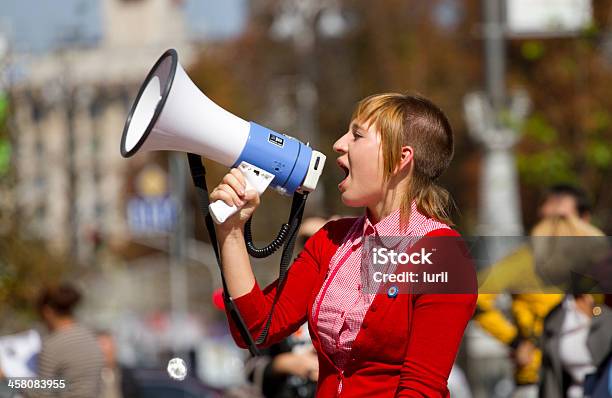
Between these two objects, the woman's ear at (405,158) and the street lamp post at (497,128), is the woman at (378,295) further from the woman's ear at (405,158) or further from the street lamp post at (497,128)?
the street lamp post at (497,128)

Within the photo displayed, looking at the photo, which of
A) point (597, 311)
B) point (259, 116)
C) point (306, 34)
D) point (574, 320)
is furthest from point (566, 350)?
point (306, 34)

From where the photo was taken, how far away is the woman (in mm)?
3105

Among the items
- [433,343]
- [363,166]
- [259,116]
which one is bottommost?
[433,343]

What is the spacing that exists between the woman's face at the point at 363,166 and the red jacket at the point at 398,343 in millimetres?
180

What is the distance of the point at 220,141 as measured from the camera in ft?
10.6

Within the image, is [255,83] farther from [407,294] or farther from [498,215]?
[407,294]

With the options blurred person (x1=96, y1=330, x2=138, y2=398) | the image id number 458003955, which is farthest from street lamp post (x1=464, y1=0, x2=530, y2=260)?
the image id number 458003955

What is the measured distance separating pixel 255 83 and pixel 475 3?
11924 mm

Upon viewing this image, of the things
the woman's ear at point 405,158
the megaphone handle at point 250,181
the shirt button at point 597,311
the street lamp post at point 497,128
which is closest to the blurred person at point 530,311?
the shirt button at point 597,311

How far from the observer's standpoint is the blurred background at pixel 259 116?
1411 centimetres

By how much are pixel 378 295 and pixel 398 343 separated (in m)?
0.13

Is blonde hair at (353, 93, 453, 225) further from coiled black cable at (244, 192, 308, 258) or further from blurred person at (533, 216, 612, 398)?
blurred person at (533, 216, 612, 398)
